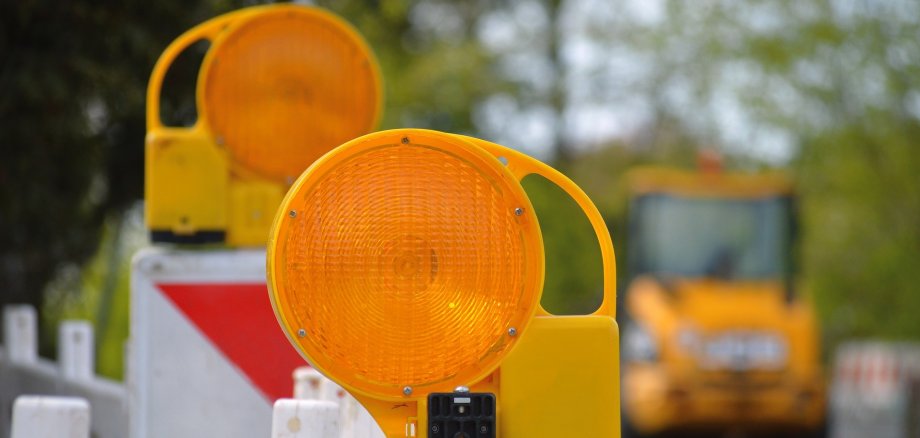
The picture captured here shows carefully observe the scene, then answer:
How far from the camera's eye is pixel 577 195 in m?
2.76

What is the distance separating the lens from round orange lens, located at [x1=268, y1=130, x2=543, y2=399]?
265 cm

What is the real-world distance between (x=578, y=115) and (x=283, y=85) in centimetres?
2210

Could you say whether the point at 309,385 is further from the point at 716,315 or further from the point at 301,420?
the point at 716,315

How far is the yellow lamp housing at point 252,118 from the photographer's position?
3.87 meters

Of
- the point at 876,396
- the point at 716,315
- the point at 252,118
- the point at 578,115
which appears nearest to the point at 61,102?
the point at 252,118

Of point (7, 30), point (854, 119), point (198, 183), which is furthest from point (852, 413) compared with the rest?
point (198, 183)

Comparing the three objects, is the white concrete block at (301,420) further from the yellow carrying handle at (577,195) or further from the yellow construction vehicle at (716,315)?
the yellow construction vehicle at (716,315)

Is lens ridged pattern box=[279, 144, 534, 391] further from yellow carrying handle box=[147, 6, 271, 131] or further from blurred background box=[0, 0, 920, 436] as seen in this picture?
blurred background box=[0, 0, 920, 436]

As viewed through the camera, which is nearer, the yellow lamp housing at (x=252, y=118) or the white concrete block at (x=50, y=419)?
the white concrete block at (x=50, y=419)

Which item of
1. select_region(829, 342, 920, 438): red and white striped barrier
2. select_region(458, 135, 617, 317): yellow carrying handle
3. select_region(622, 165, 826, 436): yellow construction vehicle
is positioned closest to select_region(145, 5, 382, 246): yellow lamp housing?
select_region(458, 135, 617, 317): yellow carrying handle

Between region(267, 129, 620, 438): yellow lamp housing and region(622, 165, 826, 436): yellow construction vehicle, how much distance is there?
10741 millimetres

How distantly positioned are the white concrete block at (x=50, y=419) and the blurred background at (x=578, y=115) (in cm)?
379

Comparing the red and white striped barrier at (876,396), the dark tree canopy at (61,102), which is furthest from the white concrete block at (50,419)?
the red and white striped barrier at (876,396)

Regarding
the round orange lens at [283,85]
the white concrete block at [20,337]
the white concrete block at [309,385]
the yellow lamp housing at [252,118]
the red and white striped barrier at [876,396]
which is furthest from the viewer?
the red and white striped barrier at [876,396]
